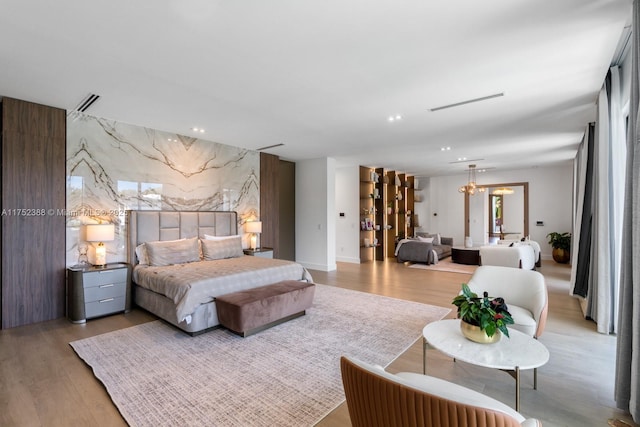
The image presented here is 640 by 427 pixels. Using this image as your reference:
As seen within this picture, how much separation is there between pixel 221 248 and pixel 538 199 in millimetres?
9935

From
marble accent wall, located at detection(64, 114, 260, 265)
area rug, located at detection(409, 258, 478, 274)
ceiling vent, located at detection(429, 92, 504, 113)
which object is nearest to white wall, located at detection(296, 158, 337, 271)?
marble accent wall, located at detection(64, 114, 260, 265)

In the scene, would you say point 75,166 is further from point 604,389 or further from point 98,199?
point 604,389

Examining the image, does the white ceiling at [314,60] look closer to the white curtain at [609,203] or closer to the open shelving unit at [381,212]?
the white curtain at [609,203]

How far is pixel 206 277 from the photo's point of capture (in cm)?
378

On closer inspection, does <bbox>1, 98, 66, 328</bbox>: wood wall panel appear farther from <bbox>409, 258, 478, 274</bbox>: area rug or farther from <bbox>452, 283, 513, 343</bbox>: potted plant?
<bbox>409, 258, 478, 274</bbox>: area rug

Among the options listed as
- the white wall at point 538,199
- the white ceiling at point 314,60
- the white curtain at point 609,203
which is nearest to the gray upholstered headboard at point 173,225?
the white ceiling at point 314,60

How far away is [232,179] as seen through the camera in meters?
6.30

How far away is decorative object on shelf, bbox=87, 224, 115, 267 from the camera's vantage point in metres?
4.09

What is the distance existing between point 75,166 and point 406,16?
468 cm

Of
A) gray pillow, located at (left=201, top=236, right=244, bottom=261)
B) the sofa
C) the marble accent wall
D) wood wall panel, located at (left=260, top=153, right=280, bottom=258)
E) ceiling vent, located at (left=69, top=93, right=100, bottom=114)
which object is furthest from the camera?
the sofa

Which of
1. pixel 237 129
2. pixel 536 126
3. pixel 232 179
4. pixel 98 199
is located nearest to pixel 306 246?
pixel 232 179

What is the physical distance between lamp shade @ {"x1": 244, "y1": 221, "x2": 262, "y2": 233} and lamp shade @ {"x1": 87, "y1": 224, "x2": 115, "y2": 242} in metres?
2.51

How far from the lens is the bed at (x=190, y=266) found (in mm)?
3582

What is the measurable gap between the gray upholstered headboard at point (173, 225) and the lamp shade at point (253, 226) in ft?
0.73
